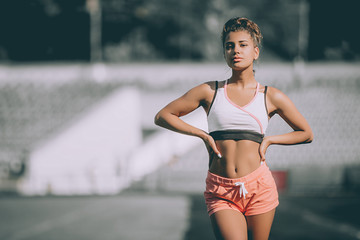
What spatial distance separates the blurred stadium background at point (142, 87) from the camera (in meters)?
18.8

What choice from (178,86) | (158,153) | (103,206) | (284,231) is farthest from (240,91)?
(178,86)

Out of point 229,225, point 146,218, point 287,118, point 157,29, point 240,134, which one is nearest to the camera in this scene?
point 229,225

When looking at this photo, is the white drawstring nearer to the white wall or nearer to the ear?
the ear

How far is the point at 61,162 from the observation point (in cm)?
1970

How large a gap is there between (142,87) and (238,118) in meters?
20.6

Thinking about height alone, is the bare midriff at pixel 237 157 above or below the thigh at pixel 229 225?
above

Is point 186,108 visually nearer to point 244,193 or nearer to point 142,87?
point 244,193

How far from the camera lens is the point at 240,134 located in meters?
3.11

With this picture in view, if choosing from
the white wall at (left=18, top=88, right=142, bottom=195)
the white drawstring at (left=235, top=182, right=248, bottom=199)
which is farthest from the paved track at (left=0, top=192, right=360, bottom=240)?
the white drawstring at (left=235, top=182, right=248, bottom=199)

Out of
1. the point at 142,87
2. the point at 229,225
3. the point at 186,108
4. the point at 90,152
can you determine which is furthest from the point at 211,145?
the point at 142,87

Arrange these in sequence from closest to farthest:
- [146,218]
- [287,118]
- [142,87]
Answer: [287,118] < [146,218] < [142,87]

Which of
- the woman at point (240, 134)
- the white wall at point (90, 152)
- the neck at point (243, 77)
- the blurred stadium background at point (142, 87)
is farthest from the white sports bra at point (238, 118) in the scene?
the white wall at point (90, 152)

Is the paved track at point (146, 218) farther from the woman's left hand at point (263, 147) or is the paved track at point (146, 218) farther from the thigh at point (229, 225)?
the woman's left hand at point (263, 147)

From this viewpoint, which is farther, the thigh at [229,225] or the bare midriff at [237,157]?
the bare midriff at [237,157]
